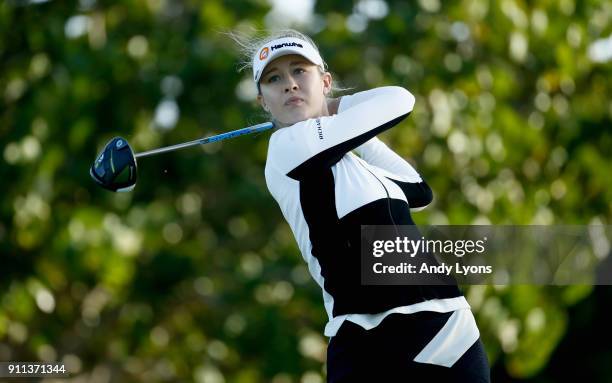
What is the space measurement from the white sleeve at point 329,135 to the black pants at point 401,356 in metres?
0.40

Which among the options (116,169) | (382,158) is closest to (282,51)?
(382,158)

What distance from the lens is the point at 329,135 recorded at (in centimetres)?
262

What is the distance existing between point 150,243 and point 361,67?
5.53 ft

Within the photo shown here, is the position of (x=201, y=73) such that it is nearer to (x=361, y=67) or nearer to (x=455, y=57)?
(x=361, y=67)

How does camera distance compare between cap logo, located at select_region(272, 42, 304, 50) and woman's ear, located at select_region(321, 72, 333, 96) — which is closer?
cap logo, located at select_region(272, 42, 304, 50)

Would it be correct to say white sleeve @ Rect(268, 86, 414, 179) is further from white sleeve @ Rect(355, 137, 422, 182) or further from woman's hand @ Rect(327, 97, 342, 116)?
white sleeve @ Rect(355, 137, 422, 182)

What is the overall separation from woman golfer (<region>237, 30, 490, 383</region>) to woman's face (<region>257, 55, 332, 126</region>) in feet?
0.47

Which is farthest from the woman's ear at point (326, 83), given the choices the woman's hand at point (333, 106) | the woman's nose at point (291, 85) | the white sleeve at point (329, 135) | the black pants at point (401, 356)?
the black pants at point (401, 356)

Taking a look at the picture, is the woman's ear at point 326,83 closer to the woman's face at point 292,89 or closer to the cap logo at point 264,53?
the woman's face at point 292,89

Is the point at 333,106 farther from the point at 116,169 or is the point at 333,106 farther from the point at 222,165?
the point at 222,165

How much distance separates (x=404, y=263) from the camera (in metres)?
2.67

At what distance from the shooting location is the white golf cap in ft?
9.26

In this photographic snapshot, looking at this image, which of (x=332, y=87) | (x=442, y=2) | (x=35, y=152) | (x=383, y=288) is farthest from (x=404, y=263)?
(x=442, y=2)

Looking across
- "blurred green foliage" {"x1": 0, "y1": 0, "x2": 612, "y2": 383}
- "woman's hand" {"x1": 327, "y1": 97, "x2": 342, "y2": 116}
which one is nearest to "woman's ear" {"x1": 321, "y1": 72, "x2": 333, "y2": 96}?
"woman's hand" {"x1": 327, "y1": 97, "x2": 342, "y2": 116}
